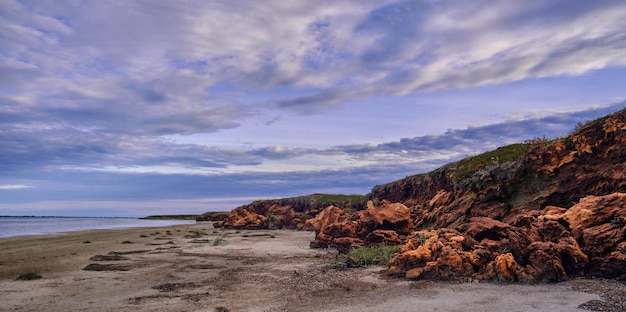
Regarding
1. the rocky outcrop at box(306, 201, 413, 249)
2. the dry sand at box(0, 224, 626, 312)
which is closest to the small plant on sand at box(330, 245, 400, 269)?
the dry sand at box(0, 224, 626, 312)

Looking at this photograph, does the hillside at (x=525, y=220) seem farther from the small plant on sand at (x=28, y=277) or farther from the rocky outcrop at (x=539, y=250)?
the small plant on sand at (x=28, y=277)

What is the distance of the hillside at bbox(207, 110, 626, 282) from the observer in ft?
47.8

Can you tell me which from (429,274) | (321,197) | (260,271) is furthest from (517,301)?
(321,197)

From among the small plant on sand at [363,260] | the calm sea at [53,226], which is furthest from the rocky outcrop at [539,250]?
the calm sea at [53,226]

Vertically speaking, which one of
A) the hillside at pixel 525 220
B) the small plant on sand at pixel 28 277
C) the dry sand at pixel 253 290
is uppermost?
the hillside at pixel 525 220

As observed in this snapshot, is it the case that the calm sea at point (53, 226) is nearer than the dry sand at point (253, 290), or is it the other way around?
the dry sand at point (253, 290)

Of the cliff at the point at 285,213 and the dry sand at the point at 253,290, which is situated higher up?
the cliff at the point at 285,213

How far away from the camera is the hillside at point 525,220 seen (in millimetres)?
14570

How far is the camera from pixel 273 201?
111062 mm

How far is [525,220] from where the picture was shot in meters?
20.1

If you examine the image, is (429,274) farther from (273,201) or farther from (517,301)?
(273,201)

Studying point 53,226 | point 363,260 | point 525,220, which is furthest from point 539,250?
point 53,226

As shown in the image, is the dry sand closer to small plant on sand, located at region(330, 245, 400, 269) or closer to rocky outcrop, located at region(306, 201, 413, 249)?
small plant on sand, located at region(330, 245, 400, 269)

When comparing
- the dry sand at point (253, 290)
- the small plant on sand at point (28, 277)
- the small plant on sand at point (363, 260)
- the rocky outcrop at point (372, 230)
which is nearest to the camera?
the dry sand at point (253, 290)
